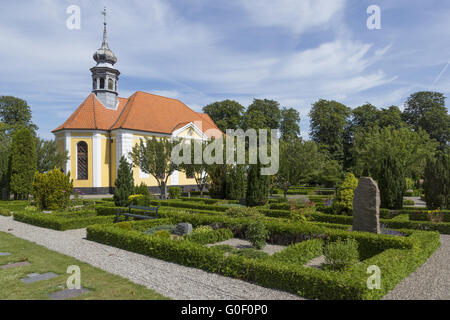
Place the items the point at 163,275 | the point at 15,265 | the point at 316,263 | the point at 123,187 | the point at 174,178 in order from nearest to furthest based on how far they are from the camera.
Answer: the point at 163,275
the point at 15,265
the point at 316,263
the point at 123,187
the point at 174,178

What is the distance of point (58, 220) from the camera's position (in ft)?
40.5

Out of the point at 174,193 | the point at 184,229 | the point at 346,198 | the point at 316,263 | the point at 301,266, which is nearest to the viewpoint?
the point at 301,266

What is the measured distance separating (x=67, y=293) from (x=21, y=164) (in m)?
17.8

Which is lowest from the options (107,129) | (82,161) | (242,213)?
(242,213)

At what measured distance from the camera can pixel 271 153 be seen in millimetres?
23984

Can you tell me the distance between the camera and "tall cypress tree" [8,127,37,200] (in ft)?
64.4

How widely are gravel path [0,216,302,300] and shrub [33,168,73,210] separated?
5685 mm

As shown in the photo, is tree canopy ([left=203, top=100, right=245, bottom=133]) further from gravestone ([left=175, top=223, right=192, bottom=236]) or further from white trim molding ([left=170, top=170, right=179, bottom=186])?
gravestone ([left=175, top=223, right=192, bottom=236])

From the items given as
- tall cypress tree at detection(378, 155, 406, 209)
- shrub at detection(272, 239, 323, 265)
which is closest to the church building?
tall cypress tree at detection(378, 155, 406, 209)

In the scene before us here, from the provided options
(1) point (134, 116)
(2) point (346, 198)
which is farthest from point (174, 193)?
(2) point (346, 198)

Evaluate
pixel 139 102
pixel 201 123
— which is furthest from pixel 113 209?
pixel 201 123

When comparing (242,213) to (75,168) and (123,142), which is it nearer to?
(123,142)

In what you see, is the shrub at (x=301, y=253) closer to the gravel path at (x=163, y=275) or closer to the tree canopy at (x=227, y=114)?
the gravel path at (x=163, y=275)

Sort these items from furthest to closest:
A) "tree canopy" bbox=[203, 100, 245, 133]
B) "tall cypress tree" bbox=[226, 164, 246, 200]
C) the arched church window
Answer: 1. "tree canopy" bbox=[203, 100, 245, 133]
2. the arched church window
3. "tall cypress tree" bbox=[226, 164, 246, 200]
